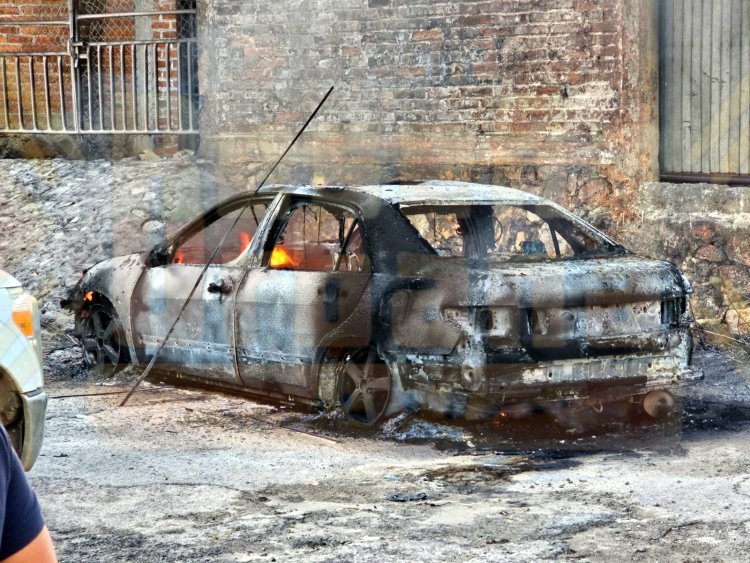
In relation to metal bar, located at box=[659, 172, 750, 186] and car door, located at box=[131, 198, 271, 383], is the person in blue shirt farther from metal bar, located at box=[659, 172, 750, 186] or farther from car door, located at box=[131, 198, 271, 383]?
metal bar, located at box=[659, 172, 750, 186]

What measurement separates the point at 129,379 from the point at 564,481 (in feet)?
13.1

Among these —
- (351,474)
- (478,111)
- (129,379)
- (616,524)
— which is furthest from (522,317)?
(478,111)

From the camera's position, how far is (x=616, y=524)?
18.0 feet

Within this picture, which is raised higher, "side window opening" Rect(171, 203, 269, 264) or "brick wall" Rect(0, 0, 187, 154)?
"brick wall" Rect(0, 0, 187, 154)

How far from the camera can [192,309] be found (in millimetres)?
8484

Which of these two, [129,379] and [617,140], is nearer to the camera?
[129,379]

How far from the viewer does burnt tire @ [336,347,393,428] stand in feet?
24.4

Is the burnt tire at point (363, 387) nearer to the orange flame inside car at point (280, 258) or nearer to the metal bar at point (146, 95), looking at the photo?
the orange flame inside car at point (280, 258)

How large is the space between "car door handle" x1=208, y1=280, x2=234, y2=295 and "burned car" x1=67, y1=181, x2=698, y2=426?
0.01 metres

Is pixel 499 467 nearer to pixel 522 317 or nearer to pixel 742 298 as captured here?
pixel 522 317

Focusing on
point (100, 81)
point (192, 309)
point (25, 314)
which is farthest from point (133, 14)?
point (25, 314)

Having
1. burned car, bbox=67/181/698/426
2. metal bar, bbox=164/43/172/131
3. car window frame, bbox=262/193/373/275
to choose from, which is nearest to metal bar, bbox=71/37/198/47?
metal bar, bbox=164/43/172/131

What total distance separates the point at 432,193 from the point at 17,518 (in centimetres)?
615

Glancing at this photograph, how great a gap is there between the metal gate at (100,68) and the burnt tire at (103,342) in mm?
4987
